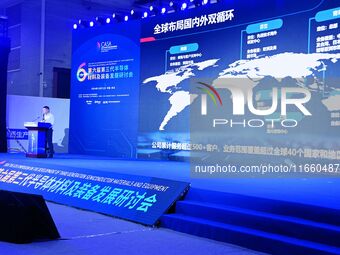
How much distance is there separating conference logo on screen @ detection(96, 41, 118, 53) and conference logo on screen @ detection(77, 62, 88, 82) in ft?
2.03

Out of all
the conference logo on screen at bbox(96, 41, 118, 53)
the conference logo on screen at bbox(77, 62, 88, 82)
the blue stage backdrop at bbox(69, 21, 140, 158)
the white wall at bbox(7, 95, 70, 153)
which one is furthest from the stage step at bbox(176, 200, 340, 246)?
the white wall at bbox(7, 95, 70, 153)

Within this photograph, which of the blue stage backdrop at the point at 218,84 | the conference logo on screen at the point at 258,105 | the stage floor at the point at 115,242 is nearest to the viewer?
the stage floor at the point at 115,242

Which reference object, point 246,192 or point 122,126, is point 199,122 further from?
point 246,192

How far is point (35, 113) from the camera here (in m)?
11.1

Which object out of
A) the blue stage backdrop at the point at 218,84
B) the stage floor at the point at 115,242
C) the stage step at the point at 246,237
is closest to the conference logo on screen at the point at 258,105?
the blue stage backdrop at the point at 218,84

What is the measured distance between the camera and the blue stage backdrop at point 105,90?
31.0ft

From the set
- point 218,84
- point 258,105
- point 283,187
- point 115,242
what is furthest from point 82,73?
point 115,242

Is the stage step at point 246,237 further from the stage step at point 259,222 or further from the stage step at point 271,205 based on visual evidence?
the stage step at point 271,205

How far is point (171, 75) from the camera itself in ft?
28.3

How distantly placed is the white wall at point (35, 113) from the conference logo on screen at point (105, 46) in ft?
6.77

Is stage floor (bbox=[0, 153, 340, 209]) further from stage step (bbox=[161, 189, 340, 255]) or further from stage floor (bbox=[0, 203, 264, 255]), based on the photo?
stage floor (bbox=[0, 203, 264, 255])

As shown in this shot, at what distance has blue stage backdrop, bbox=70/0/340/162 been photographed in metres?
6.51

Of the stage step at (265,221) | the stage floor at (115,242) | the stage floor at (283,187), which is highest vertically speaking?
the stage floor at (283,187)

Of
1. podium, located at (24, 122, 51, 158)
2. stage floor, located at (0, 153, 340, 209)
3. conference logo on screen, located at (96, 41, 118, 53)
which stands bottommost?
stage floor, located at (0, 153, 340, 209)
